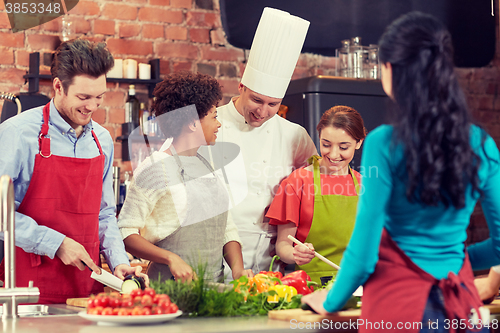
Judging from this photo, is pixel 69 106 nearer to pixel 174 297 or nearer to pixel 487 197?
pixel 174 297

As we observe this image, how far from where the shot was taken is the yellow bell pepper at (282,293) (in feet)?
4.44

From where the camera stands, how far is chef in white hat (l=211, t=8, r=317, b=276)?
6.96ft

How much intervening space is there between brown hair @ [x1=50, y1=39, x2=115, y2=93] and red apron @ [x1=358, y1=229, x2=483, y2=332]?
3.54 ft

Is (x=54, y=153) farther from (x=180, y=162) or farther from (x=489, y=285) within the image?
(x=489, y=285)

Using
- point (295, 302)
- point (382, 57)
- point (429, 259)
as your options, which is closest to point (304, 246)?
point (295, 302)

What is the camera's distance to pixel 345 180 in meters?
Answer: 2.05

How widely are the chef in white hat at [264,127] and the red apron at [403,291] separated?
1090 mm

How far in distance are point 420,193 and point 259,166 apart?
1.27m

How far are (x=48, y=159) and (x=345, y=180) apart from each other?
3.39ft

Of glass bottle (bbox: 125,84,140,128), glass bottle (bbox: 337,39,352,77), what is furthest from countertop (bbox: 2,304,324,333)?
glass bottle (bbox: 125,84,140,128)

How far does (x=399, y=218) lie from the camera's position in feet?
3.27

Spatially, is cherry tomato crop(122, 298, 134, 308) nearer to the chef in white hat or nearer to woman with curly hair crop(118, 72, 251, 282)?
woman with curly hair crop(118, 72, 251, 282)

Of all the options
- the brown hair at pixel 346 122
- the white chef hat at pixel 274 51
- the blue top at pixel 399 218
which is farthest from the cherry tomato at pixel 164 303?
the white chef hat at pixel 274 51

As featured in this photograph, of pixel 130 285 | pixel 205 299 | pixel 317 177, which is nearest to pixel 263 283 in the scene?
pixel 205 299
